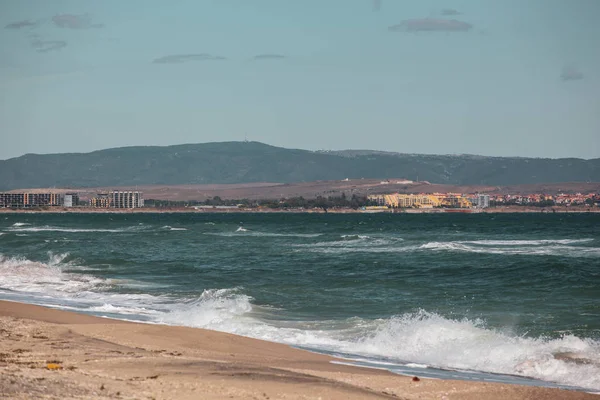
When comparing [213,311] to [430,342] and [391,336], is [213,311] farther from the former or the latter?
[430,342]

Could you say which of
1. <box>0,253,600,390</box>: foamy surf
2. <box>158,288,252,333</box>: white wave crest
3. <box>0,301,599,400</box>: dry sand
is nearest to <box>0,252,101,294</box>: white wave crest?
<box>0,253,600,390</box>: foamy surf

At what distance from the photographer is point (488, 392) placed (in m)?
13.3

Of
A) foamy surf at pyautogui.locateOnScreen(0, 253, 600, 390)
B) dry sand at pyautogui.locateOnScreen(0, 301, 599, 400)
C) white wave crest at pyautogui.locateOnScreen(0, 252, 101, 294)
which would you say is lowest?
white wave crest at pyautogui.locateOnScreen(0, 252, 101, 294)

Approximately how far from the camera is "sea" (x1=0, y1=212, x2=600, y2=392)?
18.4 meters

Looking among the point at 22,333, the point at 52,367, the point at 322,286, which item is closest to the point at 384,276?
the point at 322,286

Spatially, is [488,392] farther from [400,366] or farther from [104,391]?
[104,391]

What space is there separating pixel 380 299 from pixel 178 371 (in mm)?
16241

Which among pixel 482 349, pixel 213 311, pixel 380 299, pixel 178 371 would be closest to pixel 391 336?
pixel 482 349

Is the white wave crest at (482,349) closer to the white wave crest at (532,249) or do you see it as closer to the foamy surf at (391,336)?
the foamy surf at (391,336)

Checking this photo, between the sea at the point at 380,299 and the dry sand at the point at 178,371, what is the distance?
1.98 m

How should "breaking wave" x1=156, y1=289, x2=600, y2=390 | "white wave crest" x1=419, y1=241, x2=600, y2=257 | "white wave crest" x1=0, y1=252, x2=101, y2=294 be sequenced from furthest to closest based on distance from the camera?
"white wave crest" x1=419, y1=241, x2=600, y2=257 < "white wave crest" x1=0, y1=252, x2=101, y2=294 < "breaking wave" x1=156, y1=289, x2=600, y2=390

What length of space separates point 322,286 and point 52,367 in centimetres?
2080

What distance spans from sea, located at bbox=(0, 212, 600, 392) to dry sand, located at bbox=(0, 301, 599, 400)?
6.50ft

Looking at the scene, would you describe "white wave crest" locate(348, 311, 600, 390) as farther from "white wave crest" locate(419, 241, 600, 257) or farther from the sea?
"white wave crest" locate(419, 241, 600, 257)
